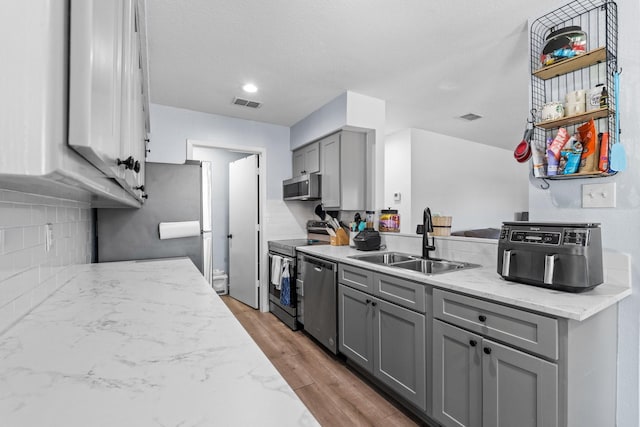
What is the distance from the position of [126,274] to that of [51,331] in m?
0.93

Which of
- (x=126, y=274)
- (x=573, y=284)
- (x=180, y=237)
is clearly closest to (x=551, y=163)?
(x=573, y=284)

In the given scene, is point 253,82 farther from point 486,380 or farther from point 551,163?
point 486,380

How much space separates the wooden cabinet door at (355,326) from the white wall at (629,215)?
129 cm

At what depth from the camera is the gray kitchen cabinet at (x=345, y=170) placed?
317 centimetres

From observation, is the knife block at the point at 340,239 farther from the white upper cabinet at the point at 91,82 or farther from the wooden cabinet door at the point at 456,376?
the white upper cabinet at the point at 91,82

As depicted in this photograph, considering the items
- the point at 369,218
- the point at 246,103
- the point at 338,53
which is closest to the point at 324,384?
the point at 369,218

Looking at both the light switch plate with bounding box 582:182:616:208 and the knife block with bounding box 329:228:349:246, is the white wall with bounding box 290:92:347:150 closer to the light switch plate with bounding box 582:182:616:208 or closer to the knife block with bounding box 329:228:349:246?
the knife block with bounding box 329:228:349:246

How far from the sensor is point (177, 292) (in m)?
1.36

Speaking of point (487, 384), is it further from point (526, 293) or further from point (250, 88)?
point (250, 88)

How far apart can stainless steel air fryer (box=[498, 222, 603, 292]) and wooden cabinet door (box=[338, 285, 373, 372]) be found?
95 centimetres

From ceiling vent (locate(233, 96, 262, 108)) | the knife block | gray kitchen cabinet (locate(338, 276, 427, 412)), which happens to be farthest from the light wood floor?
ceiling vent (locate(233, 96, 262, 108))

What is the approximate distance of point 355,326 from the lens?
90.9 inches

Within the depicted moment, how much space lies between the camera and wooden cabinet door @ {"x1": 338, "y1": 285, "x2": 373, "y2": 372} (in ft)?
7.12

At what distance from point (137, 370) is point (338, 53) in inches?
90.4
